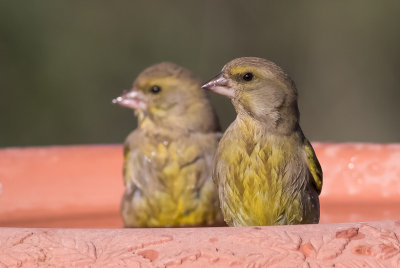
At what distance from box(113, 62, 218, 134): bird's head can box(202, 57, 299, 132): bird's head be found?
1064 mm

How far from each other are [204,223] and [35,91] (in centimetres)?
446

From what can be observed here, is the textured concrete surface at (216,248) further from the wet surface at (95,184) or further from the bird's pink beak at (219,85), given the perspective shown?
the wet surface at (95,184)

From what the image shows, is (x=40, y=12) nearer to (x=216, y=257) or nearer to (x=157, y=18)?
(x=157, y=18)

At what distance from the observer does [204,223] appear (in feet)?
13.0

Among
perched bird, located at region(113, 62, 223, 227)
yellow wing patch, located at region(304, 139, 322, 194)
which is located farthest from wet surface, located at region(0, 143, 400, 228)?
yellow wing patch, located at region(304, 139, 322, 194)

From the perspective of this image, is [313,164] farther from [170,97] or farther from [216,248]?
[170,97]

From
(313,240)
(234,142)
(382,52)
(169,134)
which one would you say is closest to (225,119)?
(382,52)

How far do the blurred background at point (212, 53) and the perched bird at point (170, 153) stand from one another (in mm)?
3997

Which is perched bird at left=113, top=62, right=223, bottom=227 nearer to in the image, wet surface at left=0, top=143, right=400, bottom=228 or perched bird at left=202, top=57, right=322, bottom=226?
wet surface at left=0, top=143, right=400, bottom=228

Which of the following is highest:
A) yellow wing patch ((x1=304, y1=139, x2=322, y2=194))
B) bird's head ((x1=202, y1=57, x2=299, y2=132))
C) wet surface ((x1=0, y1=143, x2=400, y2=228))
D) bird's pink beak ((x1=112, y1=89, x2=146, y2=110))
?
bird's head ((x1=202, y1=57, x2=299, y2=132))

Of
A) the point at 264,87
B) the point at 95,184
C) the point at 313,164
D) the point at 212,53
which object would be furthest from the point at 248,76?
the point at 212,53

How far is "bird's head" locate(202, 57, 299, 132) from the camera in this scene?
302cm

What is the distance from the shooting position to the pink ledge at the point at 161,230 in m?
2.29

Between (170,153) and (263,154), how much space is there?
3.52 feet
